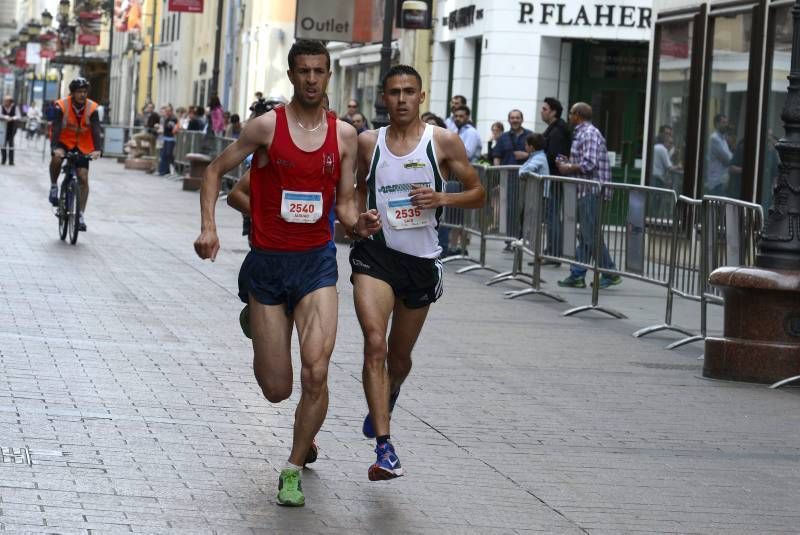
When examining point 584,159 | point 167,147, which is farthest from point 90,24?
point 584,159

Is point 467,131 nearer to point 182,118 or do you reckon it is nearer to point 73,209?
point 73,209

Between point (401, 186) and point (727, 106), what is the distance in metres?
13.8

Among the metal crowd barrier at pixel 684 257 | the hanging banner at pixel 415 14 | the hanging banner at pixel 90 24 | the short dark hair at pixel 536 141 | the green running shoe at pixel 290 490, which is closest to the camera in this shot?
the green running shoe at pixel 290 490

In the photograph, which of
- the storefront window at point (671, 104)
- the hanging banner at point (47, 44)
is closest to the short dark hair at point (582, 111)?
the storefront window at point (671, 104)

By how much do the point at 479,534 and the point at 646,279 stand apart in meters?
8.68

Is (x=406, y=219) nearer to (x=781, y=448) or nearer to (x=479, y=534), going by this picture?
(x=479, y=534)

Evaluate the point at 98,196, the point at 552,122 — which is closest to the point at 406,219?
the point at 552,122

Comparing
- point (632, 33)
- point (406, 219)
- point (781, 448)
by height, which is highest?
point (632, 33)

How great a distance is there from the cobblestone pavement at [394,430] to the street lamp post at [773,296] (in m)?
0.28

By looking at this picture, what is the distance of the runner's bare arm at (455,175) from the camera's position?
773 centimetres

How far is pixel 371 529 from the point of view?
6.62 meters

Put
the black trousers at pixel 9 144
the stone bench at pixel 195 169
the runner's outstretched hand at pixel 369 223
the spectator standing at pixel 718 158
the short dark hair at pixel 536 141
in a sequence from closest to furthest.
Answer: the runner's outstretched hand at pixel 369 223 < the short dark hair at pixel 536 141 < the spectator standing at pixel 718 158 < the stone bench at pixel 195 169 < the black trousers at pixel 9 144

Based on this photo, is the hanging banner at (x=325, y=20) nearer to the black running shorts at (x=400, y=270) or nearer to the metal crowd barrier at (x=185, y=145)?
the metal crowd barrier at (x=185, y=145)

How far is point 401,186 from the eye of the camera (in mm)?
7844
